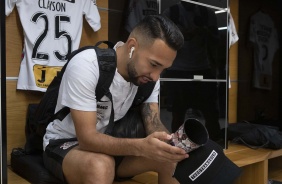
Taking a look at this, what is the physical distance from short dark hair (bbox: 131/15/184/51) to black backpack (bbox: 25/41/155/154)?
0.16 m

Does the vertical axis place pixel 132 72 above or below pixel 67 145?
above

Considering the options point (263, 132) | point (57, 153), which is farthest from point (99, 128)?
point (263, 132)

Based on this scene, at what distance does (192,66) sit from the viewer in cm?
217

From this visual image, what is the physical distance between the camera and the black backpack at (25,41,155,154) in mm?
1284

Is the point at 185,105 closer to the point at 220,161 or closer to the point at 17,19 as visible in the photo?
the point at 220,161

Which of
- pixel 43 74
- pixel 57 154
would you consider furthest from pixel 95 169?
pixel 43 74

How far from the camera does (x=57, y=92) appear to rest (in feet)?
4.58

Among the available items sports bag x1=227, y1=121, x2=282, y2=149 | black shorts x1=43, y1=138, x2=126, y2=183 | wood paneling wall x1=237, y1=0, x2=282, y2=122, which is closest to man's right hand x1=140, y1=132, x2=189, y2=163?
black shorts x1=43, y1=138, x2=126, y2=183

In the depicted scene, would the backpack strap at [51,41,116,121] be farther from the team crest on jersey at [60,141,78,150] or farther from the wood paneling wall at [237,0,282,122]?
the wood paneling wall at [237,0,282,122]

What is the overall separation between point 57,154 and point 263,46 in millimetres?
2323

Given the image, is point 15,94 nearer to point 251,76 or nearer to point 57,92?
point 57,92

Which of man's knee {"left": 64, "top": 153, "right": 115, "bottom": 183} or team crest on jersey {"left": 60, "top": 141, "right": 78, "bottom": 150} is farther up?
team crest on jersey {"left": 60, "top": 141, "right": 78, "bottom": 150}

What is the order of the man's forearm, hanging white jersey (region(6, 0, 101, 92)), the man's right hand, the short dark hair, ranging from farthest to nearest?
1. hanging white jersey (region(6, 0, 101, 92))
2. the man's forearm
3. the short dark hair
4. the man's right hand

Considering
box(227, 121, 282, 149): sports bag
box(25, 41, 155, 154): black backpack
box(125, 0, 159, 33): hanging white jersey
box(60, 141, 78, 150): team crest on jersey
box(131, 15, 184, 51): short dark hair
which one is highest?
box(125, 0, 159, 33): hanging white jersey
